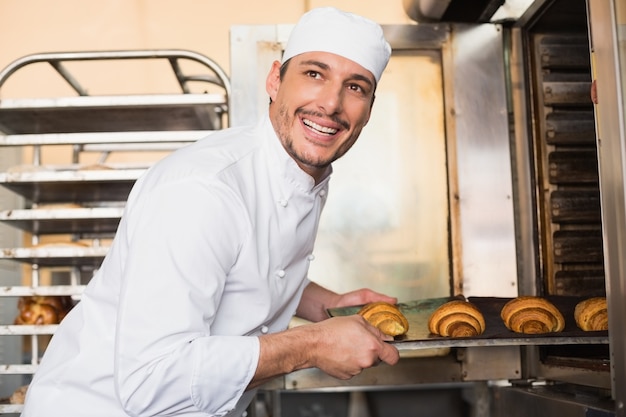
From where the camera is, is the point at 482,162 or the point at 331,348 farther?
the point at 482,162

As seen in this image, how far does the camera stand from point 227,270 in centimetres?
151

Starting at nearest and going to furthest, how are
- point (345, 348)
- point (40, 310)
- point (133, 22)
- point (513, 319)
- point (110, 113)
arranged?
point (345, 348), point (513, 319), point (110, 113), point (40, 310), point (133, 22)

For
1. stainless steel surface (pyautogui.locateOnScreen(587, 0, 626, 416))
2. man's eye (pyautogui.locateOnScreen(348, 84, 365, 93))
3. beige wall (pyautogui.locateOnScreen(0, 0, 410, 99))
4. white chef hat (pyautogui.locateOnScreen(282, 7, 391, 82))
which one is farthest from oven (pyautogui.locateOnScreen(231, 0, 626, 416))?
beige wall (pyautogui.locateOnScreen(0, 0, 410, 99))

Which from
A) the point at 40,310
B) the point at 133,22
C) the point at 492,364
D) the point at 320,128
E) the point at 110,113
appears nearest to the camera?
the point at 320,128

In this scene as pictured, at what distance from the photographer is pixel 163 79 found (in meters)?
3.99

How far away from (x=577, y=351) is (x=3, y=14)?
3.45 metres

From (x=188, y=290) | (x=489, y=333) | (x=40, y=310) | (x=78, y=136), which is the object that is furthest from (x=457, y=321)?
(x=40, y=310)

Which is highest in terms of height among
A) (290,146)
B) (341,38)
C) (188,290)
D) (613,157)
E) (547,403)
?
(341,38)

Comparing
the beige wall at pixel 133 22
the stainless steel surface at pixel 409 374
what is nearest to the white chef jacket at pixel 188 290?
the stainless steel surface at pixel 409 374

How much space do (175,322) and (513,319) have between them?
0.89m

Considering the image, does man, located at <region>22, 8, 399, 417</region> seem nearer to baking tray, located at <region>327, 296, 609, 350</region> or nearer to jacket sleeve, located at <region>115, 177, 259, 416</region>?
jacket sleeve, located at <region>115, 177, 259, 416</region>

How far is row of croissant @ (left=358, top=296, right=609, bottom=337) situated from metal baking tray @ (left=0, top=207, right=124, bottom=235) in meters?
1.05

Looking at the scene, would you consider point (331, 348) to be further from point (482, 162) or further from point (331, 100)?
point (482, 162)

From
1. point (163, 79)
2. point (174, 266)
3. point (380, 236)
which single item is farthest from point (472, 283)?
point (163, 79)
